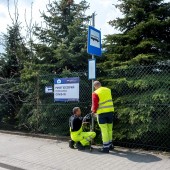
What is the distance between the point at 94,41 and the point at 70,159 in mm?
3355

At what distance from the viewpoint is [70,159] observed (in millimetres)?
7520

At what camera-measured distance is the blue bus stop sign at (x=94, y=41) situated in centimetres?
864

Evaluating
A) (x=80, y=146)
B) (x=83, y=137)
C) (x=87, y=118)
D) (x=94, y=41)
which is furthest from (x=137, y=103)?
(x=94, y=41)

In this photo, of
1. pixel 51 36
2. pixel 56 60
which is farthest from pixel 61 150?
pixel 51 36

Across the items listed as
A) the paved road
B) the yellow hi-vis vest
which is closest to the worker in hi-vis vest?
the yellow hi-vis vest

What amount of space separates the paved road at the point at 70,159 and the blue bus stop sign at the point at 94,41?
108 inches

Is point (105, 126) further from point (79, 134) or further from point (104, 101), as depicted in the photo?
point (79, 134)

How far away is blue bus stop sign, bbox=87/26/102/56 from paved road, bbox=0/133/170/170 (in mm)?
2735

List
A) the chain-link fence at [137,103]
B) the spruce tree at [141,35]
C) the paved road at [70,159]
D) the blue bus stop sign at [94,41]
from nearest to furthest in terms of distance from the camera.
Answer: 1. the paved road at [70,159]
2. the chain-link fence at [137,103]
3. the blue bus stop sign at [94,41]
4. the spruce tree at [141,35]

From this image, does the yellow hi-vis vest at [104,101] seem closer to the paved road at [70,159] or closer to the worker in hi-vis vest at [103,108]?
the worker in hi-vis vest at [103,108]

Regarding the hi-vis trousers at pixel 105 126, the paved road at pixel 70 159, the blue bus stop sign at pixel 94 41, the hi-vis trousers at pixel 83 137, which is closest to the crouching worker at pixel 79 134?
the hi-vis trousers at pixel 83 137

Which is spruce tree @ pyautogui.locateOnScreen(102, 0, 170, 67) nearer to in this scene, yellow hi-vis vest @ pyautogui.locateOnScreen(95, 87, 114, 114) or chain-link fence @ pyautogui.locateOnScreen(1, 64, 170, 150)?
chain-link fence @ pyautogui.locateOnScreen(1, 64, 170, 150)

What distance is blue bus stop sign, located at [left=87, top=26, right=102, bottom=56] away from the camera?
8.64 m

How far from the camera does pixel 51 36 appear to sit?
1280 centimetres
